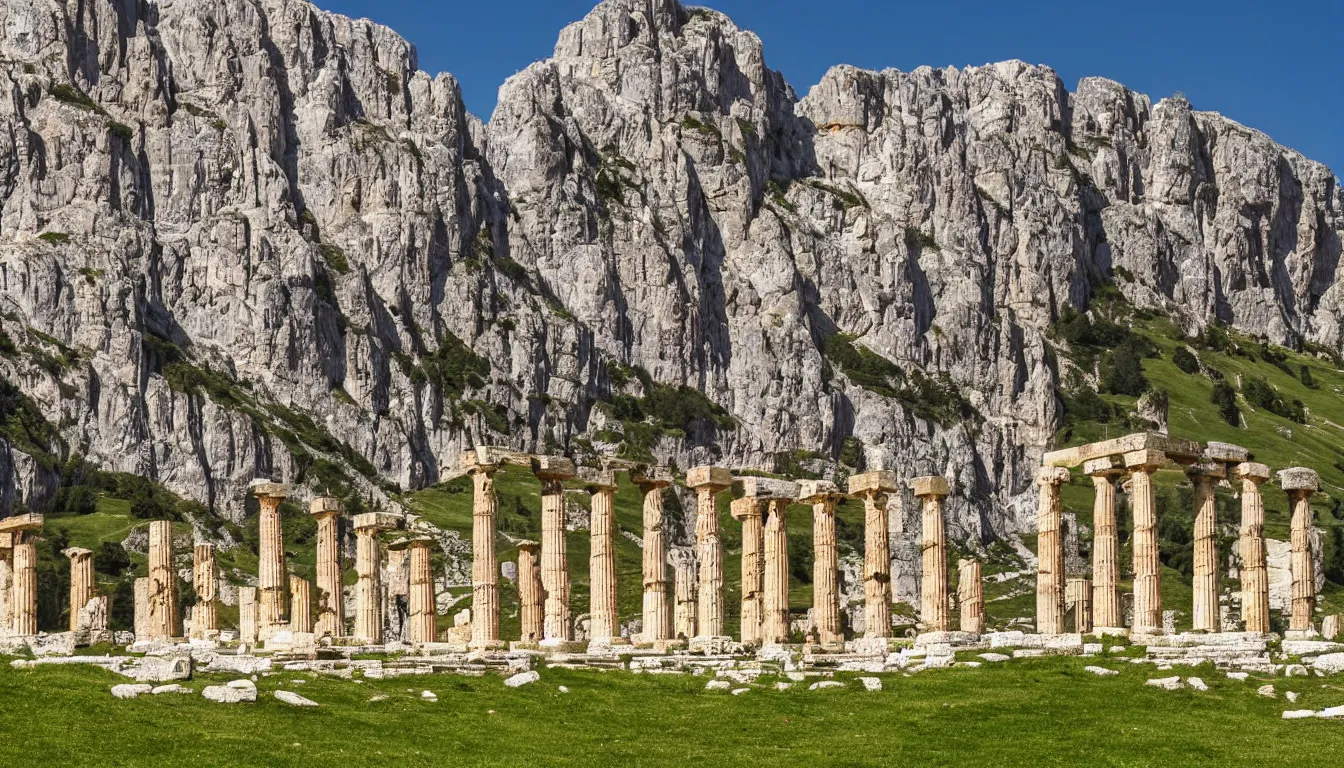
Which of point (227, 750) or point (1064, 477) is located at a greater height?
point (1064, 477)

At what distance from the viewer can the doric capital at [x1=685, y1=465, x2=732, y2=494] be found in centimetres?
9262

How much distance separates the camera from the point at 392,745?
46.5m

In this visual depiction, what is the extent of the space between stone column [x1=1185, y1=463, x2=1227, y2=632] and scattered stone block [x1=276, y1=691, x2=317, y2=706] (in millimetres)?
46776

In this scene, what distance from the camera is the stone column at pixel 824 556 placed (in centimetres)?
9325

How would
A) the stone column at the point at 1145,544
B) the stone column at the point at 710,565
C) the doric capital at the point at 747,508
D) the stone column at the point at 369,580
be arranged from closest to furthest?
the stone column at the point at 1145,544 < the doric capital at the point at 747,508 < the stone column at the point at 369,580 < the stone column at the point at 710,565

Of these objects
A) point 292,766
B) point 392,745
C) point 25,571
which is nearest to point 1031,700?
point 392,745

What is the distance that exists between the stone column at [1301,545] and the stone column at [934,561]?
16.7m

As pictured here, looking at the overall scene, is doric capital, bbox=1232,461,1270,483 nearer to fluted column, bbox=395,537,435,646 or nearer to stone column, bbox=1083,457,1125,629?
stone column, bbox=1083,457,1125,629

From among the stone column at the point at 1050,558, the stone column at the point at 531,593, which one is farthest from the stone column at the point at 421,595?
the stone column at the point at 1050,558

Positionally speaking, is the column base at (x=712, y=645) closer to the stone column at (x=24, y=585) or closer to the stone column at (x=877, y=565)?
the stone column at (x=877, y=565)

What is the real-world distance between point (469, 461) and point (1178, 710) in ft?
136

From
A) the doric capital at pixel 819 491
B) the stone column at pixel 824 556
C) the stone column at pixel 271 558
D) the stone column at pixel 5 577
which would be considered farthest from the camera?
the stone column at pixel 5 577

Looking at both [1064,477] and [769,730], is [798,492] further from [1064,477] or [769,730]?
[769,730]

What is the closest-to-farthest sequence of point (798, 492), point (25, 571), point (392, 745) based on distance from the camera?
point (392, 745) < point (798, 492) < point (25, 571)
